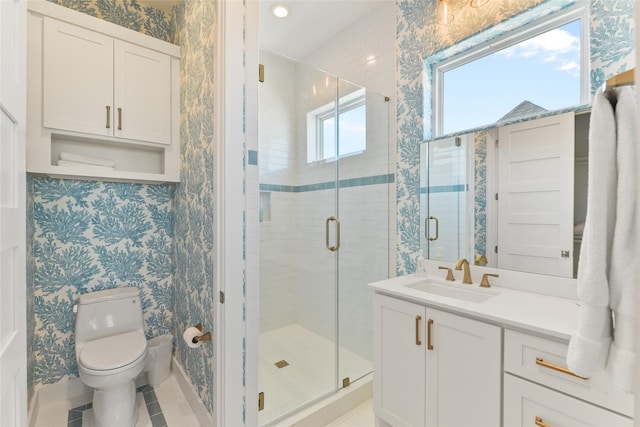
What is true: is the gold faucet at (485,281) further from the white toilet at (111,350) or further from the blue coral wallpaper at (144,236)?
the white toilet at (111,350)

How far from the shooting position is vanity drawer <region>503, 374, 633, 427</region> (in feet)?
2.89

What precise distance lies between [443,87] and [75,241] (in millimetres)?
2661

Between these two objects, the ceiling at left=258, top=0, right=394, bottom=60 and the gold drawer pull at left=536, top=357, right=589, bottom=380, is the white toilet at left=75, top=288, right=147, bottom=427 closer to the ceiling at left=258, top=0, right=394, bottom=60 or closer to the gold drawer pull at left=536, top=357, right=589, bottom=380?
the gold drawer pull at left=536, top=357, right=589, bottom=380

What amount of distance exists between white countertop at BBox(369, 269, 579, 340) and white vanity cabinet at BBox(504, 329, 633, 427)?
0.15 ft

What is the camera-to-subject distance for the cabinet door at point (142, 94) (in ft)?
6.29

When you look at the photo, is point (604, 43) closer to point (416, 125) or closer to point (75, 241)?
point (416, 125)

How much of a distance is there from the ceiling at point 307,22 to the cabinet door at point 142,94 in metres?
0.83

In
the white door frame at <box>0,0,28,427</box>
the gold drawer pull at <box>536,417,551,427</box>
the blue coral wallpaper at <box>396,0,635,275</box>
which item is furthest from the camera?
the blue coral wallpaper at <box>396,0,635,275</box>

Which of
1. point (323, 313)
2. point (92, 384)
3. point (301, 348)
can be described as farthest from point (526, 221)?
point (92, 384)

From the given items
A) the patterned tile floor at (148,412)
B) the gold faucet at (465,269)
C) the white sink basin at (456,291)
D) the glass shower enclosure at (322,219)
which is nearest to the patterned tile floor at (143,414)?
the patterned tile floor at (148,412)

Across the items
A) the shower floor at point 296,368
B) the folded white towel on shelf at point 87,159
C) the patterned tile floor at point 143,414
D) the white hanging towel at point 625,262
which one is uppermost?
the folded white towel on shelf at point 87,159

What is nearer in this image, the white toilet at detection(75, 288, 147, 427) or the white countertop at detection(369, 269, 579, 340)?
the white countertop at detection(369, 269, 579, 340)

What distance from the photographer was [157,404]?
6.08 ft

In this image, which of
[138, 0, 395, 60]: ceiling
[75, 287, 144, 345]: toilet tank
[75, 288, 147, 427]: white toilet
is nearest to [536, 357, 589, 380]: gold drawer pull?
[75, 288, 147, 427]: white toilet
